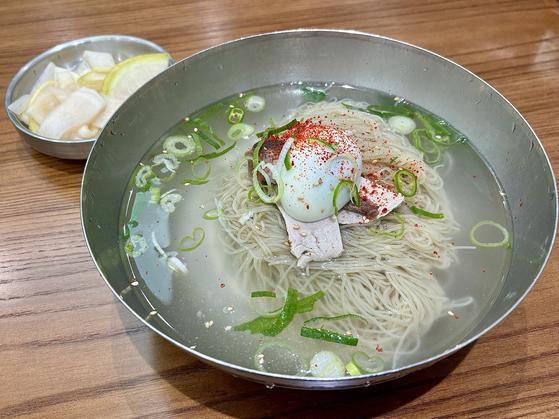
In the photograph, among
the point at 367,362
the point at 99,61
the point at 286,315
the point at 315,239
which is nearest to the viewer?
the point at 367,362

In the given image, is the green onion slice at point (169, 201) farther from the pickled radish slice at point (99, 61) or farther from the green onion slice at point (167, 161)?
the pickled radish slice at point (99, 61)

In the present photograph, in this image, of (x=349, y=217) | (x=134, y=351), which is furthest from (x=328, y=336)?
(x=134, y=351)

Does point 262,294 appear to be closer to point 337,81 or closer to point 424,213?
point 424,213

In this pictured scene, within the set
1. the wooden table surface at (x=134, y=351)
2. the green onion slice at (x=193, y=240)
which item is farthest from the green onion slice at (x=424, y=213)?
the green onion slice at (x=193, y=240)

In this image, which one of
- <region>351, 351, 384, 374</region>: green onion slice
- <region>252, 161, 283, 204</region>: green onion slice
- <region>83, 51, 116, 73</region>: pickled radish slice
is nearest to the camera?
<region>351, 351, 384, 374</region>: green onion slice

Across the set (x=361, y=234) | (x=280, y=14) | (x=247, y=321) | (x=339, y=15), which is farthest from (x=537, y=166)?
(x=280, y=14)

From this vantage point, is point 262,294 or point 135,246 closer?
point 262,294

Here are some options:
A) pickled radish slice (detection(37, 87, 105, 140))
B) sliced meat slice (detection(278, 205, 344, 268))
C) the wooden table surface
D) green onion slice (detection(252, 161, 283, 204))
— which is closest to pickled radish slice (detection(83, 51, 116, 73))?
pickled radish slice (detection(37, 87, 105, 140))

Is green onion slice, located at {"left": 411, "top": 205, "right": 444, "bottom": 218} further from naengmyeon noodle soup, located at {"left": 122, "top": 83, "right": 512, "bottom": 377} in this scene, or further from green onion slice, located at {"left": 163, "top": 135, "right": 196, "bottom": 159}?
green onion slice, located at {"left": 163, "top": 135, "right": 196, "bottom": 159}
